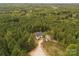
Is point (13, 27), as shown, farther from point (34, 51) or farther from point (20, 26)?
point (34, 51)

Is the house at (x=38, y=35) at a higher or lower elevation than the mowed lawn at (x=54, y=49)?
higher

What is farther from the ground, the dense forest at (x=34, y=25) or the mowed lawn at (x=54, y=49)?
the dense forest at (x=34, y=25)

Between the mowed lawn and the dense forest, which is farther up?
the dense forest

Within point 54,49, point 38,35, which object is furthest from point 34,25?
point 54,49

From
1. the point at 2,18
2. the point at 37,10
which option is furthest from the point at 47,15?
the point at 2,18

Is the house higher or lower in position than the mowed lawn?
higher

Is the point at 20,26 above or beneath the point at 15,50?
above

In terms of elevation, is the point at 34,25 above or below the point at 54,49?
above

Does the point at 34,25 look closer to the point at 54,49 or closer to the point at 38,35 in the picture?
the point at 38,35
